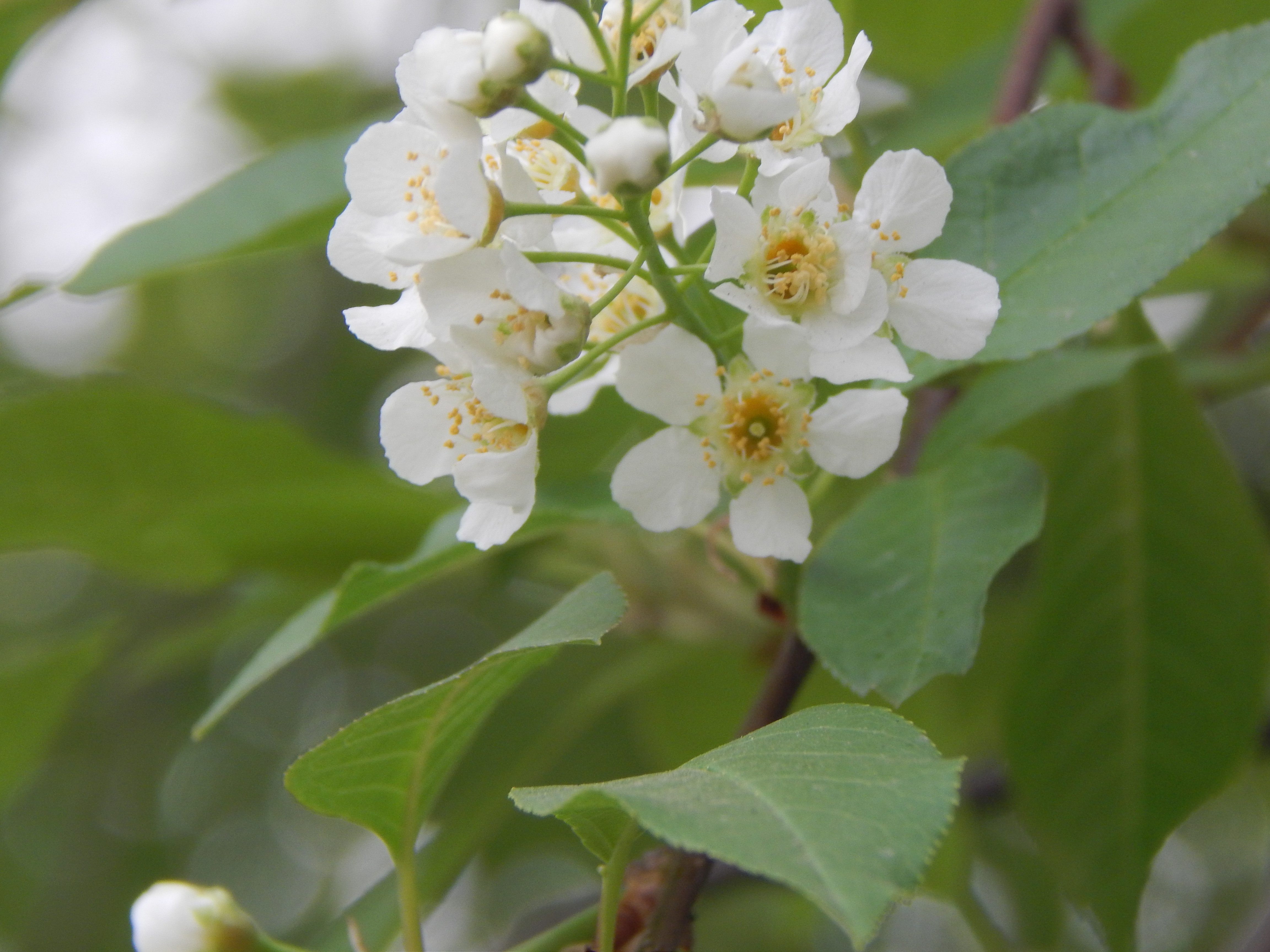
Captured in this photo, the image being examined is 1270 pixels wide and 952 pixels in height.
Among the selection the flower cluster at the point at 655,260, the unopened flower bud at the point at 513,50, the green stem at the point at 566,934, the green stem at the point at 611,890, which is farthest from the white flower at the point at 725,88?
the green stem at the point at 566,934

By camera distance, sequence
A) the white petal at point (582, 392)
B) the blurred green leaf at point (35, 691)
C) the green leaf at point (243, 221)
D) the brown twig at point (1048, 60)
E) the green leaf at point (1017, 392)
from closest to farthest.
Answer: the white petal at point (582, 392)
the green leaf at point (1017, 392)
the green leaf at point (243, 221)
the brown twig at point (1048, 60)
the blurred green leaf at point (35, 691)

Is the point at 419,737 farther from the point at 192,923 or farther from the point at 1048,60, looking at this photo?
the point at 1048,60

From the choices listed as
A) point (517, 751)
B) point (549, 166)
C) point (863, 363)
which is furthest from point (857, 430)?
point (517, 751)

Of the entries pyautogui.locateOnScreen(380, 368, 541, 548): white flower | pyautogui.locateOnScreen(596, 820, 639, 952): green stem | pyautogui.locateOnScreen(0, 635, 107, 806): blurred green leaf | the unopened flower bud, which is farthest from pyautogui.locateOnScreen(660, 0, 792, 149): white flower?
pyautogui.locateOnScreen(0, 635, 107, 806): blurred green leaf

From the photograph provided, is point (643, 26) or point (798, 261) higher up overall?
point (643, 26)

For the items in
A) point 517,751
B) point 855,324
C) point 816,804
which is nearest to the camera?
point 816,804

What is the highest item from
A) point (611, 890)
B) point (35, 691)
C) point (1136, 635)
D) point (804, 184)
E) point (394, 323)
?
point (804, 184)

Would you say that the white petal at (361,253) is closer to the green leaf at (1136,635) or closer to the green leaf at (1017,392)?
the green leaf at (1017,392)
